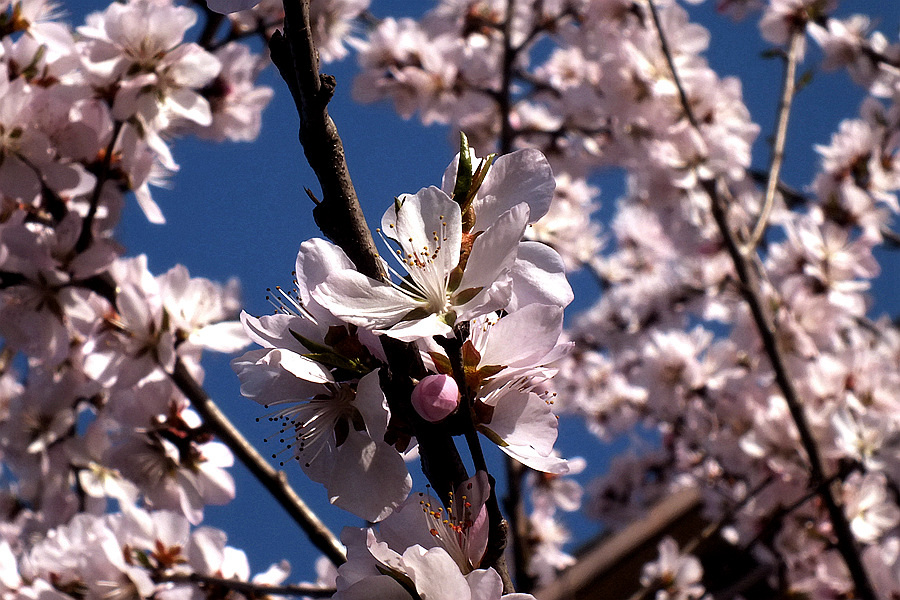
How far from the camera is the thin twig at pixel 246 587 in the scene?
1.15 meters

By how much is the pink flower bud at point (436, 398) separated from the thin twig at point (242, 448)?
820mm

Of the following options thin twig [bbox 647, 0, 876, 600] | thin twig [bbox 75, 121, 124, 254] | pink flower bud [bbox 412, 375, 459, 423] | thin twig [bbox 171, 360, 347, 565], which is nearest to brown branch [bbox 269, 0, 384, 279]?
pink flower bud [bbox 412, 375, 459, 423]

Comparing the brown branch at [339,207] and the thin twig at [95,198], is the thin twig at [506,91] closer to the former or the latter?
the thin twig at [95,198]

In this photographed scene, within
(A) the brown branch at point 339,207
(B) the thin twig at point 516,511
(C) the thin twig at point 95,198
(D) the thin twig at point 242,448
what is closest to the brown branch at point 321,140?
(A) the brown branch at point 339,207

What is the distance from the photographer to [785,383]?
215 cm

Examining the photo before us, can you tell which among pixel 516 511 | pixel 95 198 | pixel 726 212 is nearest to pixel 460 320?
pixel 95 198

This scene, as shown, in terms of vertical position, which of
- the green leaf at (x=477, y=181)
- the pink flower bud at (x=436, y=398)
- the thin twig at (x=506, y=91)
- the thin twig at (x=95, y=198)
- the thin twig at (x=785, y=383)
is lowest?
the thin twig at (x=785, y=383)

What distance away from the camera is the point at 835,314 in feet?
8.38

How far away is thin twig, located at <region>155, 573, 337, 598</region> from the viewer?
1.15 metres

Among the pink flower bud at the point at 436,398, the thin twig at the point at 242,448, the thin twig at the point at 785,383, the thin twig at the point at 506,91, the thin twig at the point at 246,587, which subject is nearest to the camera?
the pink flower bud at the point at 436,398

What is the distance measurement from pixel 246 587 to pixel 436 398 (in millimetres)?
807

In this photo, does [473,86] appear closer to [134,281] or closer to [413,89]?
[413,89]

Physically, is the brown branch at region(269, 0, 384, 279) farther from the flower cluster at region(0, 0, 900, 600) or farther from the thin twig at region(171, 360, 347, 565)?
the thin twig at region(171, 360, 347, 565)

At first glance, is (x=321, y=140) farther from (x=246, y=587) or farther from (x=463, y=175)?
(x=246, y=587)
